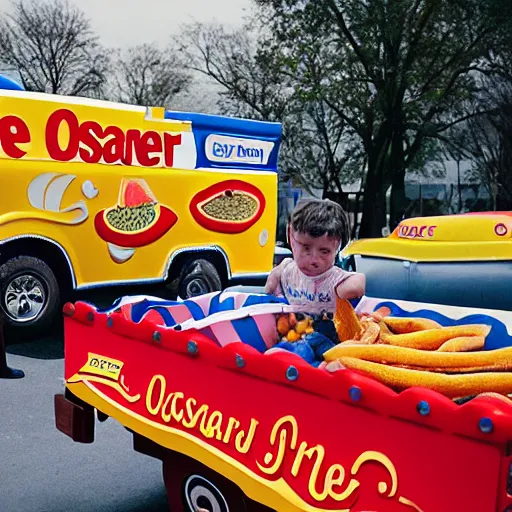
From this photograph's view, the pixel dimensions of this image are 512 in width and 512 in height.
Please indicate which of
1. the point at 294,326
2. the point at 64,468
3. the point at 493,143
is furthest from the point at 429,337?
the point at 493,143

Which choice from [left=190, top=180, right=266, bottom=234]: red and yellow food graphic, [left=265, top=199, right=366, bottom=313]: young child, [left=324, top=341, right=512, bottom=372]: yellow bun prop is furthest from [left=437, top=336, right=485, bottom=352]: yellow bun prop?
[left=190, top=180, right=266, bottom=234]: red and yellow food graphic

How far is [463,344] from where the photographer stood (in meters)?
2.78

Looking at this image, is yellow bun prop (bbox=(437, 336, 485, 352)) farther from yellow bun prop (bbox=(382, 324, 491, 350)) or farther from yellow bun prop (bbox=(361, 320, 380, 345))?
yellow bun prop (bbox=(361, 320, 380, 345))

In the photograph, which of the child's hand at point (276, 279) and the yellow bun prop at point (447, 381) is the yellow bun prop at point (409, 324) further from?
the yellow bun prop at point (447, 381)

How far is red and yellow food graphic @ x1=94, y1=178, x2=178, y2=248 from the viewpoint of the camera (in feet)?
24.5

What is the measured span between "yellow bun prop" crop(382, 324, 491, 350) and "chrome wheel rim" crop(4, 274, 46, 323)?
5.08 m

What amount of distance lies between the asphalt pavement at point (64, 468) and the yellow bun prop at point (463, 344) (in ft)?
5.59

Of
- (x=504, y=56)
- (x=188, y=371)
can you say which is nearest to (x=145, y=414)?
(x=188, y=371)

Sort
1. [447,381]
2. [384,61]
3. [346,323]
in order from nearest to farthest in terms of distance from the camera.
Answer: [447,381] < [346,323] < [384,61]

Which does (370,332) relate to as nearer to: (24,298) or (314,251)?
(314,251)

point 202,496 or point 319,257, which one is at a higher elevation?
point 319,257

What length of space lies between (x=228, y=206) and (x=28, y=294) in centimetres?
254

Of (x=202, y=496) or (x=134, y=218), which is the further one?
(x=134, y=218)

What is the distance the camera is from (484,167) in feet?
78.4
